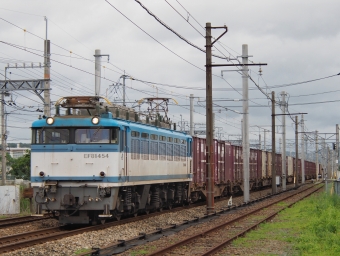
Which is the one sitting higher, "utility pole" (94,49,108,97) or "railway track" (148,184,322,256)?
"utility pole" (94,49,108,97)

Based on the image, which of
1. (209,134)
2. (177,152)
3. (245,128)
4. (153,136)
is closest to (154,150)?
(153,136)

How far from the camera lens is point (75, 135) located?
19.8 m

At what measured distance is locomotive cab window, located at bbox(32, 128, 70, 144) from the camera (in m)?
19.9

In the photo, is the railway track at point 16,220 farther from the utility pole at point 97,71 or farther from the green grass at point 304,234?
the utility pole at point 97,71

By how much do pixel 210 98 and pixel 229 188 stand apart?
593 inches

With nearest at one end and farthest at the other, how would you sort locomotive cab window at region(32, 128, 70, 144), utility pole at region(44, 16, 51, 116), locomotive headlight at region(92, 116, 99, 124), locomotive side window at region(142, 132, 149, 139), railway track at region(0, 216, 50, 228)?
locomotive headlight at region(92, 116, 99, 124)
locomotive cab window at region(32, 128, 70, 144)
railway track at region(0, 216, 50, 228)
locomotive side window at region(142, 132, 149, 139)
utility pole at region(44, 16, 51, 116)

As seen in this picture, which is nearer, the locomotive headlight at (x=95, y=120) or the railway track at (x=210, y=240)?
the railway track at (x=210, y=240)

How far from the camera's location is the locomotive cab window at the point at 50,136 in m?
19.9

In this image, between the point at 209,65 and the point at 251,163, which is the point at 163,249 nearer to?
the point at 209,65

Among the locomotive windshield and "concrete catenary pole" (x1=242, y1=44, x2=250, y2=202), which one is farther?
"concrete catenary pole" (x1=242, y1=44, x2=250, y2=202)

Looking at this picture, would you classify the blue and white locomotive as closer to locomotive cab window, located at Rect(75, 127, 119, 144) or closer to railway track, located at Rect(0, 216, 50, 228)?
locomotive cab window, located at Rect(75, 127, 119, 144)

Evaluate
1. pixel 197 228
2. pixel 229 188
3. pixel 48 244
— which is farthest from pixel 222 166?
pixel 48 244

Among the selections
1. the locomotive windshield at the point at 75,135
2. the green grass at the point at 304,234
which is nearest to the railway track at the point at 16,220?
the locomotive windshield at the point at 75,135

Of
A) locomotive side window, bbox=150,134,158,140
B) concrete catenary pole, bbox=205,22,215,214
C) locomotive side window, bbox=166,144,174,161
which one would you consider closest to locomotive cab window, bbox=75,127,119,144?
locomotive side window, bbox=150,134,158,140
